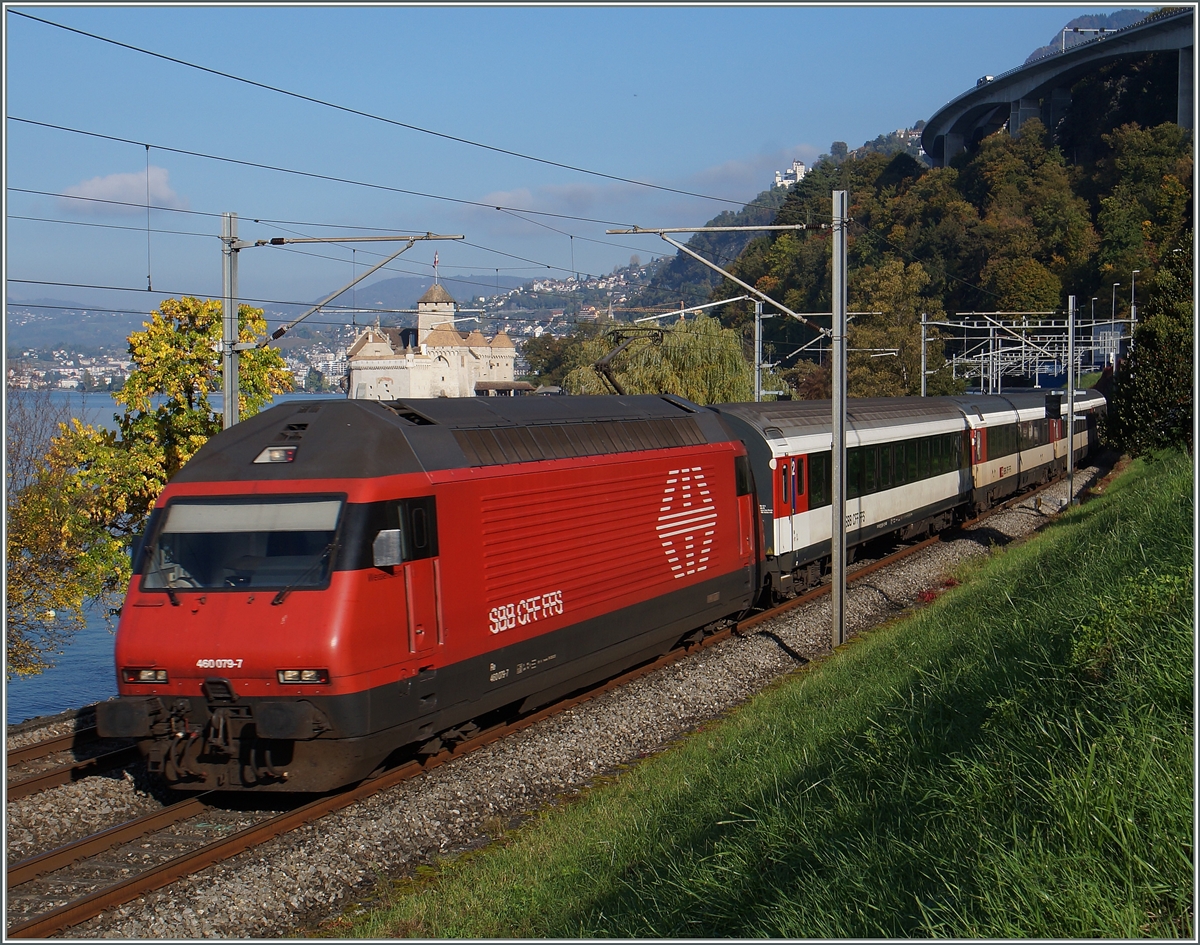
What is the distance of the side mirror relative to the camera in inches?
393

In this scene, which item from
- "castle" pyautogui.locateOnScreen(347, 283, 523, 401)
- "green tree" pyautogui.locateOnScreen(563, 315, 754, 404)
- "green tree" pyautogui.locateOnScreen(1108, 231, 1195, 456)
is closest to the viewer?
"green tree" pyautogui.locateOnScreen(1108, 231, 1195, 456)

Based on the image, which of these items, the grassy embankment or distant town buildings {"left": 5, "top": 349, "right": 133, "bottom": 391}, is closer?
the grassy embankment

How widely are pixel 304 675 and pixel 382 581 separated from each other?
3.58ft

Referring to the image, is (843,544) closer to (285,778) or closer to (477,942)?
(285,778)

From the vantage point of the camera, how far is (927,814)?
657 centimetres

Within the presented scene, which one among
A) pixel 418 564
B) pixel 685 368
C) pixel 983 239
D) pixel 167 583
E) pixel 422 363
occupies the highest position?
pixel 983 239

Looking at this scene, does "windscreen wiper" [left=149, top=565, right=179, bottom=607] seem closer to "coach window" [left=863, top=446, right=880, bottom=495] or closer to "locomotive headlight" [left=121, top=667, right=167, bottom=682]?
"locomotive headlight" [left=121, top=667, right=167, bottom=682]

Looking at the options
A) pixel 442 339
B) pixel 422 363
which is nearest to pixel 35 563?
pixel 422 363

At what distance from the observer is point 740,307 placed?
11244cm

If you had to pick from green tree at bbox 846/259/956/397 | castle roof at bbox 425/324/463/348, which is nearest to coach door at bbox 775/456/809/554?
green tree at bbox 846/259/956/397

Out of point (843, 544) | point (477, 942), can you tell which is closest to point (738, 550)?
point (843, 544)

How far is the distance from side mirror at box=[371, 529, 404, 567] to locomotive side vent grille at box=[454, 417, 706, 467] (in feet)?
5.97

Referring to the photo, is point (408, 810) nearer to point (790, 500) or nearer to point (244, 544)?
point (244, 544)

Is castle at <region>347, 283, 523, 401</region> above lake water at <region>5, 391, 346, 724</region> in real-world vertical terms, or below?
above
